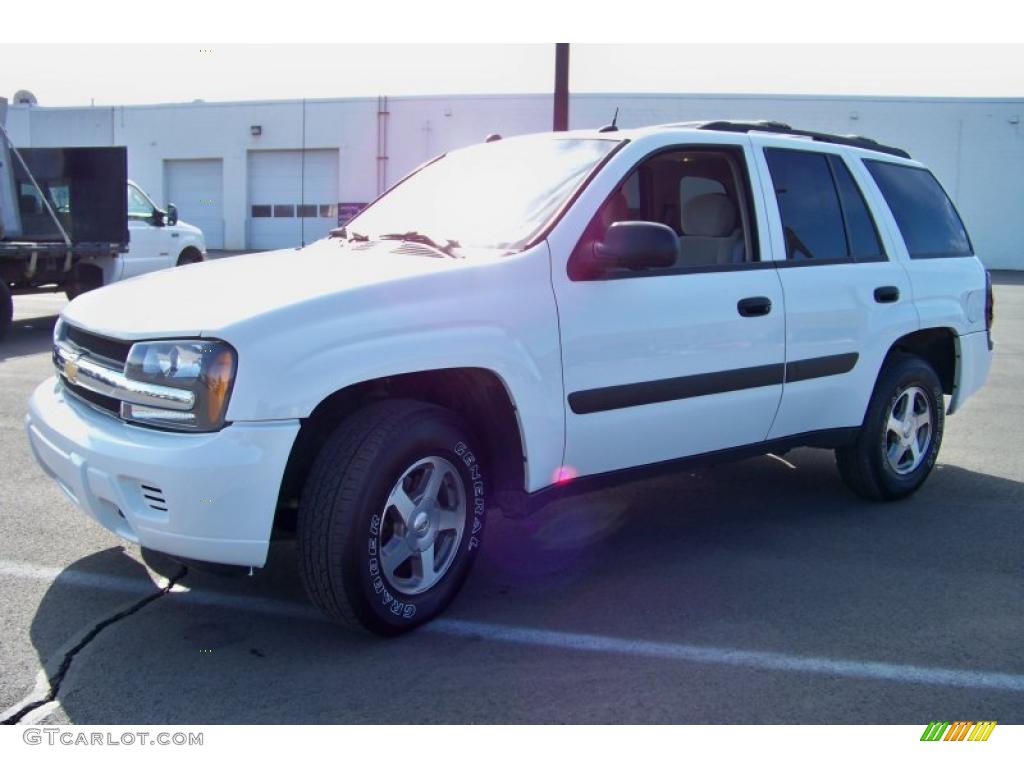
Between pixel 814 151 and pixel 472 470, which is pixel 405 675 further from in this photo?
pixel 814 151

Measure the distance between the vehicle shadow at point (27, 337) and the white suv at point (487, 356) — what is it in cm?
661

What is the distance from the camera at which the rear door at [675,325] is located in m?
3.85

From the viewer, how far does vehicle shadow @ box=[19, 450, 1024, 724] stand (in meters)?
3.07

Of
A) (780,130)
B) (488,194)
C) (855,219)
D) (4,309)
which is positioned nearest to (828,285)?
(855,219)

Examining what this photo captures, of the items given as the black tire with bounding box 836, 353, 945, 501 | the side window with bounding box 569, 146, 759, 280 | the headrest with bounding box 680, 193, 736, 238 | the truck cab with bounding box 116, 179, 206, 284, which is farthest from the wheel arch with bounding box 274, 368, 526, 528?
the truck cab with bounding box 116, 179, 206, 284

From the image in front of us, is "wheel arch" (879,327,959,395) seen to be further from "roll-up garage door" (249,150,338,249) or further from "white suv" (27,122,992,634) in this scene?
"roll-up garage door" (249,150,338,249)

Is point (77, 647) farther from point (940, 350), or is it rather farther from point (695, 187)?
point (940, 350)

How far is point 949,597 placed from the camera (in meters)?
4.06

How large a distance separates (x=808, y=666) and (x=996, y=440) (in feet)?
14.8

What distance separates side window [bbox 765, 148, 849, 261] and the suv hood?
1900mm

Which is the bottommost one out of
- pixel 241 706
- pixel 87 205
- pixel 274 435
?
pixel 241 706

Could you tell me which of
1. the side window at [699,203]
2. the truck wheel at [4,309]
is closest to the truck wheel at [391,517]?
the side window at [699,203]

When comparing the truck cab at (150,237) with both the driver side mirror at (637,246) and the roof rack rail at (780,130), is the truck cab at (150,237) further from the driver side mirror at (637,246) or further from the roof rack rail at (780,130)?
the driver side mirror at (637,246)

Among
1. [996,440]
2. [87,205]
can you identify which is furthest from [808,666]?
[87,205]
